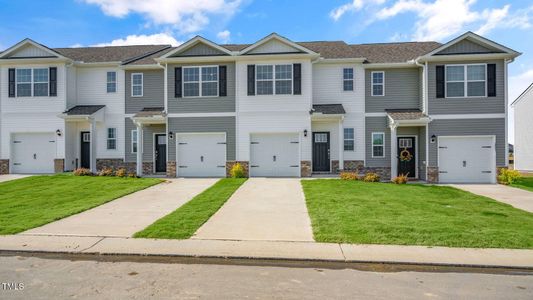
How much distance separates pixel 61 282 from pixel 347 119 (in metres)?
15.6

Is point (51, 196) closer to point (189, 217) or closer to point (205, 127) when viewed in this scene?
point (189, 217)

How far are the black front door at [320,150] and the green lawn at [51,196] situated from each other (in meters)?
8.23

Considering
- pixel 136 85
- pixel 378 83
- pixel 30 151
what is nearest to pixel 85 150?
pixel 30 151

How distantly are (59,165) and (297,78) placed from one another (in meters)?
13.6

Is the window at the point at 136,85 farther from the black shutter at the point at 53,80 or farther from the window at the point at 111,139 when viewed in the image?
the black shutter at the point at 53,80

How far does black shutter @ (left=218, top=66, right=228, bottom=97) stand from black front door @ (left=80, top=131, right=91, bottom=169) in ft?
27.7

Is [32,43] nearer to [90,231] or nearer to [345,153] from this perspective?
[90,231]

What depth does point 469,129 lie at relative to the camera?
1664cm

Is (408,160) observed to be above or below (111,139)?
below

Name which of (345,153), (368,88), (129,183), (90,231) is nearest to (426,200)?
(345,153)

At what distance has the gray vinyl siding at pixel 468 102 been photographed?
1636cm

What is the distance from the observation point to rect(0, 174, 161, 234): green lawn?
858 centimetres

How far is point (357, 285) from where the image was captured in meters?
4.80

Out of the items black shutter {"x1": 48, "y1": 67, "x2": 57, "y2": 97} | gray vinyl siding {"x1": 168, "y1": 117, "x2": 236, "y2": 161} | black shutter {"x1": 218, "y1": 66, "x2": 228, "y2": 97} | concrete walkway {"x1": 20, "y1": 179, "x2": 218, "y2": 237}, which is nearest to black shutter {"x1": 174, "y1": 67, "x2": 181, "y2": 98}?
gray vinyl siding {"x1": 168, "y1": 117, "x2": 236, "y2": 161}
